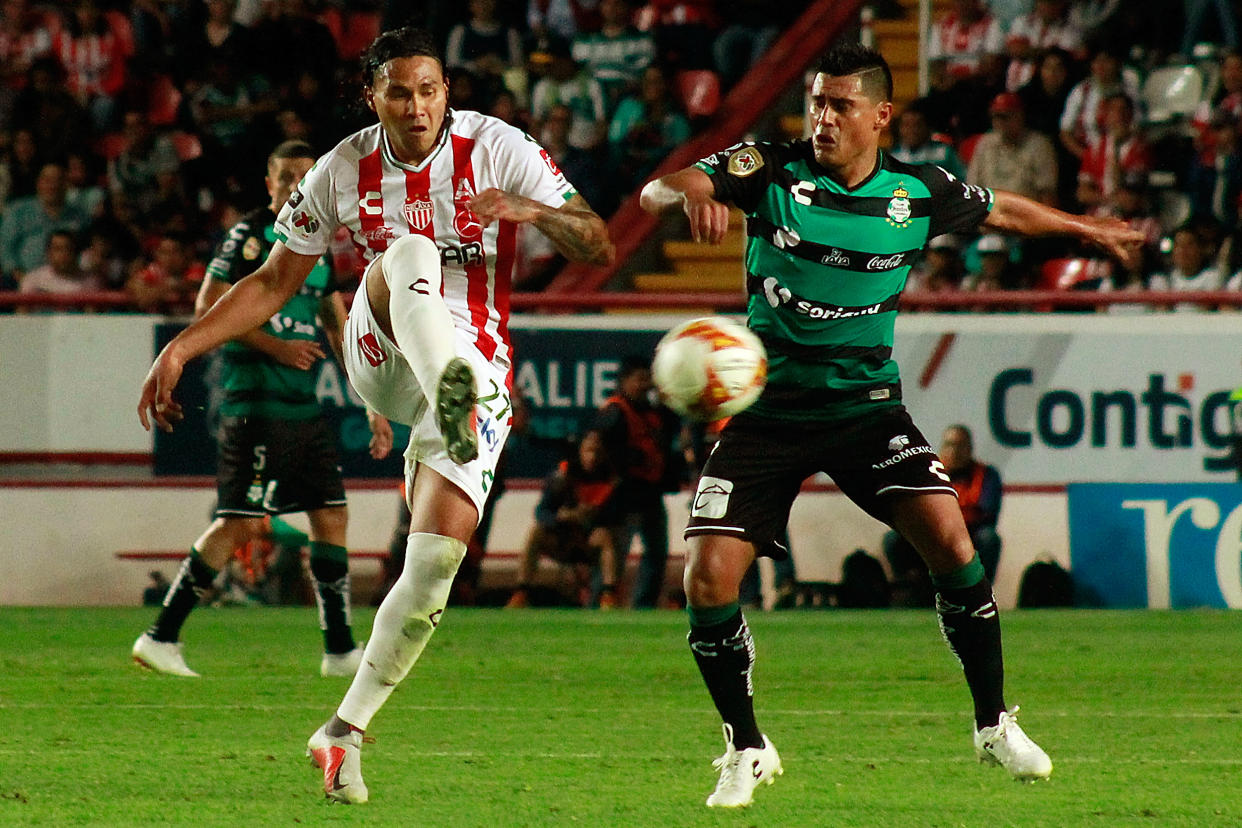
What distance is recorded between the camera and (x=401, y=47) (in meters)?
5.21

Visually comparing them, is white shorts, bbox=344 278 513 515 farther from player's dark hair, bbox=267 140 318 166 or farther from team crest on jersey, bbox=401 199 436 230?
player's dark hair, bbox=267 140 318 166

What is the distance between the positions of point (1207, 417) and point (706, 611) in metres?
7.90

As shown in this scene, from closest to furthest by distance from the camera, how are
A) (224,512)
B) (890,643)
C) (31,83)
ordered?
(224,512) → (890,643) → (31,83)

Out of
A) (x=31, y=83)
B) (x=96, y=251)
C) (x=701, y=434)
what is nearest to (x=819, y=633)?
(x=701, y=434)

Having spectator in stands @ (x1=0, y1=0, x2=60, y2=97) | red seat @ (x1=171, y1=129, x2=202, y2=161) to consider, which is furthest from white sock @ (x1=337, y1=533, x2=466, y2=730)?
spectator in stands @ (x1=0, y1=0, x2=60, y2=97)

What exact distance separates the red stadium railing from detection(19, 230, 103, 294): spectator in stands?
0.97 m

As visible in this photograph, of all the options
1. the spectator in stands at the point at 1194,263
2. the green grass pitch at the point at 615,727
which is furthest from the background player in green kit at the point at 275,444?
the spectator in stands at the point at 1194,263

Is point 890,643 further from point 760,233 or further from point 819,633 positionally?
point 760,233

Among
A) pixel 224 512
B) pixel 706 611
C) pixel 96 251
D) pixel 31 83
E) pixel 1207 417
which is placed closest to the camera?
pixel 706 611

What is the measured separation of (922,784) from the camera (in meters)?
5.50

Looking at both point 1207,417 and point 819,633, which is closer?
point 819,633

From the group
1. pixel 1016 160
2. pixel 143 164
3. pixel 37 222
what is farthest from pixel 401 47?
pixel 143 164

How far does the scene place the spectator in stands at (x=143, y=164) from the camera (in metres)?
15.8

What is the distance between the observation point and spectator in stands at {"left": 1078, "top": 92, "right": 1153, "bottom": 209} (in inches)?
549
